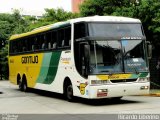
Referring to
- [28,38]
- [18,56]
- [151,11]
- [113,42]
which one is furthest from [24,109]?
[151,11]

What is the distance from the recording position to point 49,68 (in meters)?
21.0

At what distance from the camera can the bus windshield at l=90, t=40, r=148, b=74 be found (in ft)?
53.7

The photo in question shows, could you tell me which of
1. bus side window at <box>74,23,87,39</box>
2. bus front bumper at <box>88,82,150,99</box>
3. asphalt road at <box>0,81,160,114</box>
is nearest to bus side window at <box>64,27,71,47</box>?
bus side window at <box>74,23,87,39</box>

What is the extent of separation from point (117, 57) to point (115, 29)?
47.3 inches

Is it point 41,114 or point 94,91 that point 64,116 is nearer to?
point 41,114

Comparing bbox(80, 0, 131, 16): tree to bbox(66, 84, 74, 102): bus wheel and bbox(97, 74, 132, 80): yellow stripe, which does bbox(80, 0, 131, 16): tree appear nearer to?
bbox(66, 84, 74, 102): bus wheel

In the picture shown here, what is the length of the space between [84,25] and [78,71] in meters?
1.81

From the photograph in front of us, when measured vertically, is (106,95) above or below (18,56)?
below

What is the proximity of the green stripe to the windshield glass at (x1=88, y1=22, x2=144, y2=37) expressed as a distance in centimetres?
306

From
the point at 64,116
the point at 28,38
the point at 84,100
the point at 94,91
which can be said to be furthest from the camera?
the point at 28,38

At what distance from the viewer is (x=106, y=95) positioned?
53.3ft

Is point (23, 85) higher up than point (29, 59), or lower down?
lower down

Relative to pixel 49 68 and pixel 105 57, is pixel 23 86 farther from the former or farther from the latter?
pixel 105 57

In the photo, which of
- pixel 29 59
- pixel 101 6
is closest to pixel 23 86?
pixel 29 59
